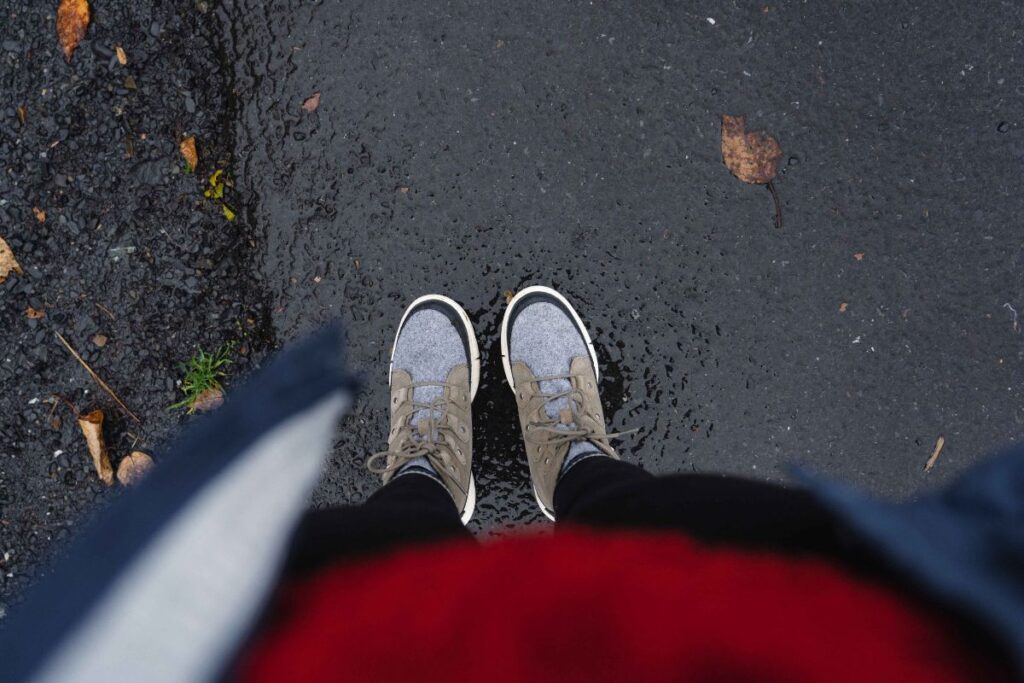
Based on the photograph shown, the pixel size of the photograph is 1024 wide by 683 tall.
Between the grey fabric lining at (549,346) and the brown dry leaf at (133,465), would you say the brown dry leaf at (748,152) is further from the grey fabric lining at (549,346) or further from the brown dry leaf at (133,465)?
the brown dry leaf at (133,465)

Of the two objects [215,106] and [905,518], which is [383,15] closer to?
[215,106]

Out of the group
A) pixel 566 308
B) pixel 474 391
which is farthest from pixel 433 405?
pixel 566 308

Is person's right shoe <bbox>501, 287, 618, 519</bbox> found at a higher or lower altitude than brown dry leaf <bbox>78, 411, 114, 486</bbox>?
higher

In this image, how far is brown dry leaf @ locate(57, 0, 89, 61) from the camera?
1.61 metres

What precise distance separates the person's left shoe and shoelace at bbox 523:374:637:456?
20 cm

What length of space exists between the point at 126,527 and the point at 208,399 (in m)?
0.93

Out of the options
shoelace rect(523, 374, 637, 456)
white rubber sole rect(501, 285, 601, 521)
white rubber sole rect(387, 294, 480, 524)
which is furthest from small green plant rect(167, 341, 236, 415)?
shoelace rect(523, 374, 637, 456)

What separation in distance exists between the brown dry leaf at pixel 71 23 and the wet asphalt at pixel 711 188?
43cm

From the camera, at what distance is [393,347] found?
1.75 metres

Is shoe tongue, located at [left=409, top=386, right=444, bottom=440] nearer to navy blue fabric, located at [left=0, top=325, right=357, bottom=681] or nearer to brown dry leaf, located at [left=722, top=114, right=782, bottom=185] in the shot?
navy blue fabric, located at [left=0, top=325, right=357, bottom=681]

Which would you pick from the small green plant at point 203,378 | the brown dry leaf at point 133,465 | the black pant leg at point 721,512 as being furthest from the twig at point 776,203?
the brown dry leaf at point 133,465

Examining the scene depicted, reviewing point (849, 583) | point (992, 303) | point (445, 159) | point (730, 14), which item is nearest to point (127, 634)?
point (849, 583)

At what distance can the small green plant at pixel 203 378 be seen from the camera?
164 cm

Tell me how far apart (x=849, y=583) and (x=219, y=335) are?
5.02 ft
